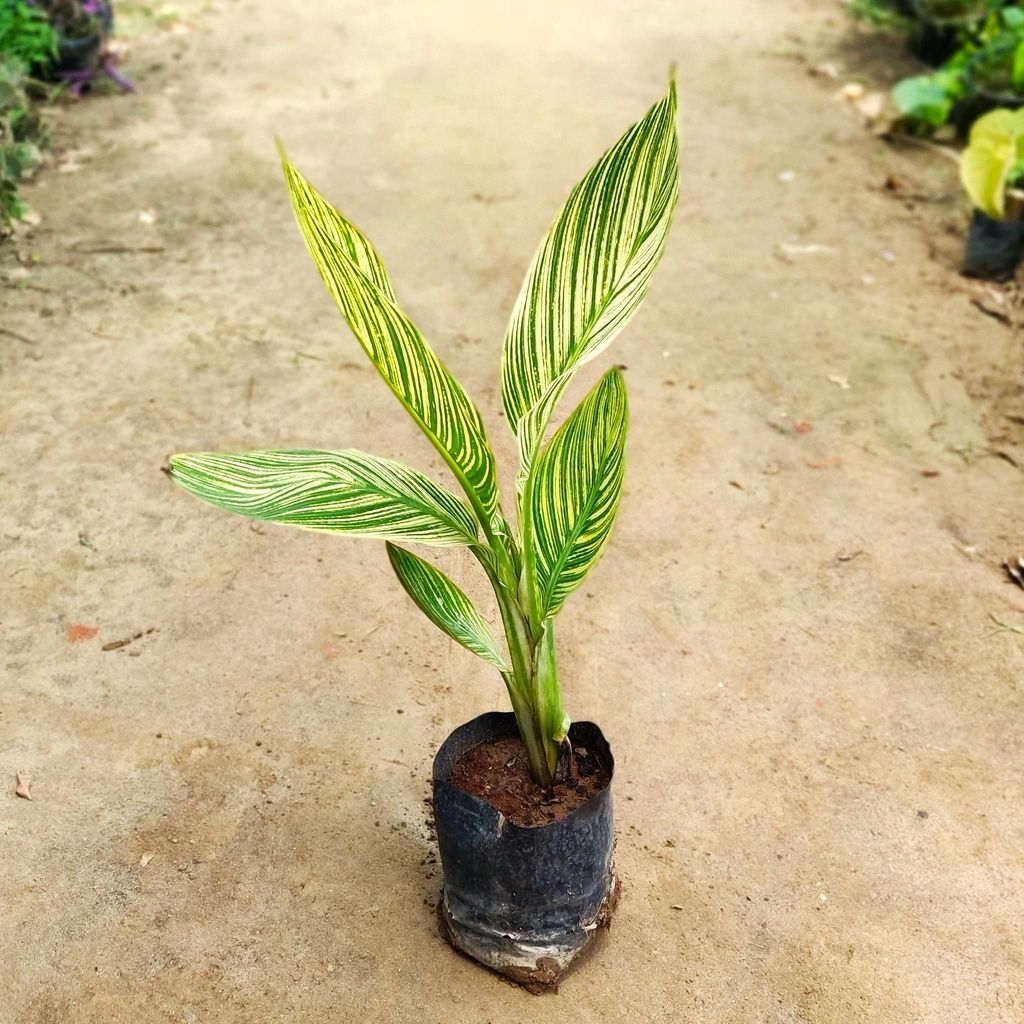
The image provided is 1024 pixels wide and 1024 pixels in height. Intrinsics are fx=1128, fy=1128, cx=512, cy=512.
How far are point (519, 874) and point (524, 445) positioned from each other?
1.99ft

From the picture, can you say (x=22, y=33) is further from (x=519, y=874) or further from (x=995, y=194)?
(x=519, y=874)

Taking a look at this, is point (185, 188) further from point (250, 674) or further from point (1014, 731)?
point (1014, 731)

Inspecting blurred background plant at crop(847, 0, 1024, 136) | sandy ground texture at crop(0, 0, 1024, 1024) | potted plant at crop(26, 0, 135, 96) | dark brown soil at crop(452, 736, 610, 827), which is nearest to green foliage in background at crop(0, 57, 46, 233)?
sandy ground texture at crop(0, 0, 1024, 1024)

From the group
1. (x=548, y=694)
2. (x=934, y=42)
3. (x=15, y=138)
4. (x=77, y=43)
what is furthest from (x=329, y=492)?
(x=934, y=42)

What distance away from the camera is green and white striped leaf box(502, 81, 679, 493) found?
1323mm

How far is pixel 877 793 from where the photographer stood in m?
2.03

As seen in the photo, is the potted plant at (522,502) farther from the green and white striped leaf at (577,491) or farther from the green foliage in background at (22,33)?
the green foliage in background at (22,33)

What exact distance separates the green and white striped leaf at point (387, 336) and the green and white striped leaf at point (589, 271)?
105mm

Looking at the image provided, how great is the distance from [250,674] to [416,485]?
38.9 inches

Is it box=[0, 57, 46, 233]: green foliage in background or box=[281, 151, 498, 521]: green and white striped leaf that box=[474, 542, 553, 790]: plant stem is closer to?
box=[281, 151, 498, 521]: green and white striped leaf

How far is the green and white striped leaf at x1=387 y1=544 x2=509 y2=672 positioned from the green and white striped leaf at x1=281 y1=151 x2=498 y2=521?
0.65ft

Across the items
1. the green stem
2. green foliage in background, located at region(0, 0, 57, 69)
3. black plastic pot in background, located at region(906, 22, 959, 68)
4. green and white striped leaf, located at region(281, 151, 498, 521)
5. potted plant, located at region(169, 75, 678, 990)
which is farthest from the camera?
black plastic pot in background, located at region(906, 22, 959, 68)

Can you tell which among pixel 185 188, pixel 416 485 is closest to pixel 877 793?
pixel 416 485

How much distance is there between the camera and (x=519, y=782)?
1.66m
